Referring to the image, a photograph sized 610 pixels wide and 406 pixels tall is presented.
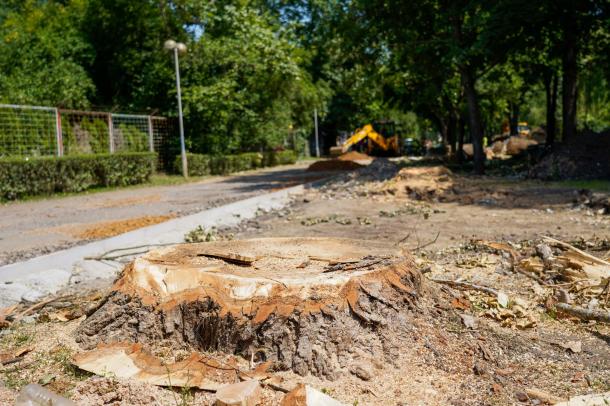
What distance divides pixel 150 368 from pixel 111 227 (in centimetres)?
595

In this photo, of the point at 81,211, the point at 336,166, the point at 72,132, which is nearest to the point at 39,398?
the point at 81,211

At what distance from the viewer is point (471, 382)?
113 inches

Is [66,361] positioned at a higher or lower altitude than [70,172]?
lower

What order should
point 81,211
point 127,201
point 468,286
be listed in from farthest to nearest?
point 127,201 < point 81,211 < point 468,286

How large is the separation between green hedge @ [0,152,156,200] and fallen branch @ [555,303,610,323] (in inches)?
506

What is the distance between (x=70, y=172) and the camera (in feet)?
50.2

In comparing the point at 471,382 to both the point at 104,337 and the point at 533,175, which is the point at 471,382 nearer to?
the point at 104,337

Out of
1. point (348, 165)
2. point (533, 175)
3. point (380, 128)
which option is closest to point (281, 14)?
point (380, 128)

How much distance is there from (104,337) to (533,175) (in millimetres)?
14582

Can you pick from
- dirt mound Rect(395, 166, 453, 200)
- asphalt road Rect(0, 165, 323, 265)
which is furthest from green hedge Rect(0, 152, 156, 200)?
dirt mound Rect(395, 166, 453, 200)

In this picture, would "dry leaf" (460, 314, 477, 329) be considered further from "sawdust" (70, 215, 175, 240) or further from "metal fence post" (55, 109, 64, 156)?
"metal fence post" (55, 109, 64, 156)

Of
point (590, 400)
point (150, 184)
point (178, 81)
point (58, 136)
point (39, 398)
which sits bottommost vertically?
point (590, 400)

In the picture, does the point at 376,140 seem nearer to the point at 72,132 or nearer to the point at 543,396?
the point at 72,132

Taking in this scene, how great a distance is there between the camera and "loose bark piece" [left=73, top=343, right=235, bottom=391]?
2.83 metres
